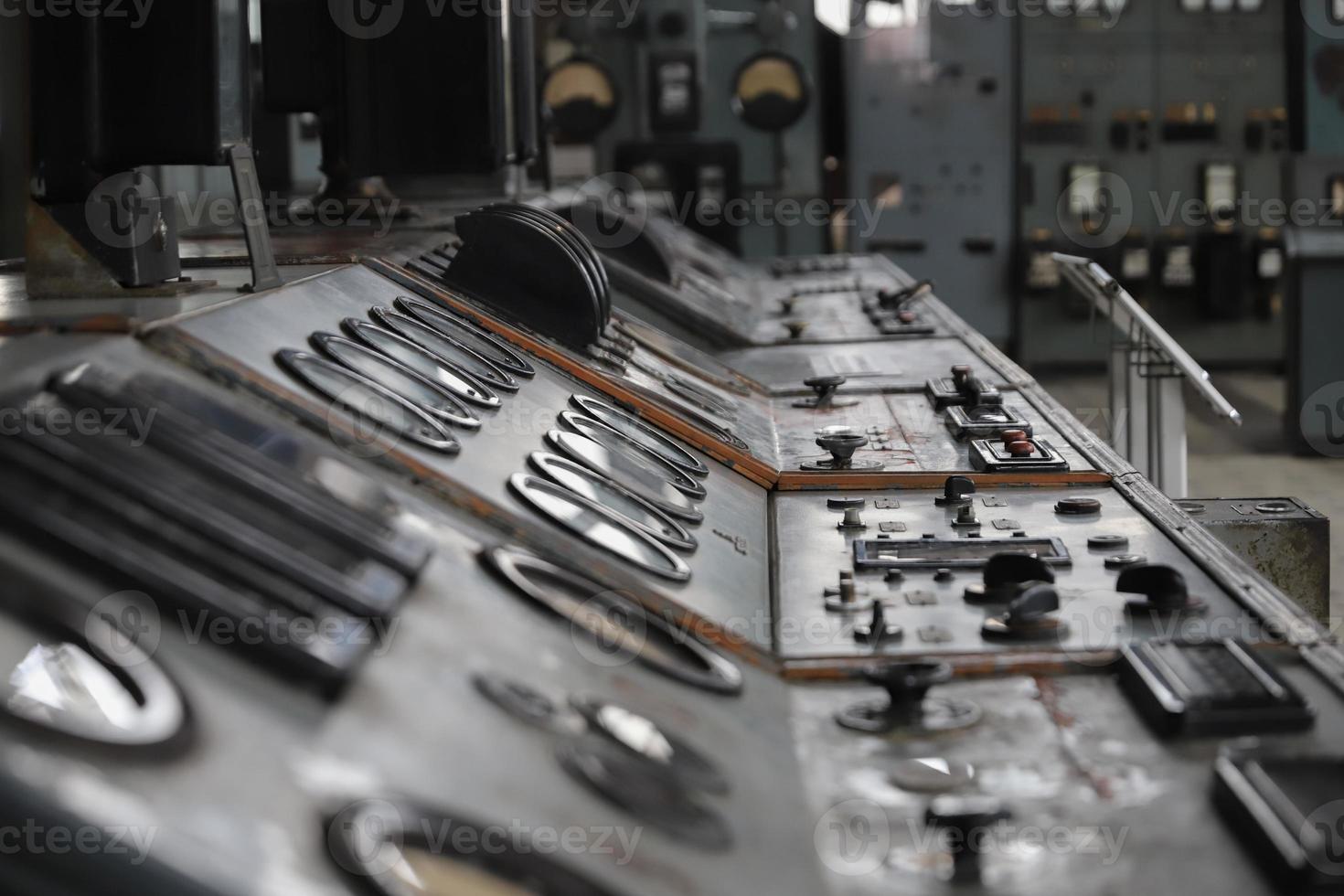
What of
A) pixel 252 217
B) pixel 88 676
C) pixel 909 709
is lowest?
pixel 909 709

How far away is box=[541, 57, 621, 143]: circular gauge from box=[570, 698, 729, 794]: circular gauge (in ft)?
25.9

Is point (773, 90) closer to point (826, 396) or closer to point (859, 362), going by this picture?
point (859, 362)

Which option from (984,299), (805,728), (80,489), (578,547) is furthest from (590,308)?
(984,299)

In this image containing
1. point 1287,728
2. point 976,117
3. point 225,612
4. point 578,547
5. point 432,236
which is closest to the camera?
point 225,612

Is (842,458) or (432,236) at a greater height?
(432,236)

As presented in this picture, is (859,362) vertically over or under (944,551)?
over

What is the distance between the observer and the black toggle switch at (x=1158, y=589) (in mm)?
2090

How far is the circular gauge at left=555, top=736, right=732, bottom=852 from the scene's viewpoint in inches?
55.6

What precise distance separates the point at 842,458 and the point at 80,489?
6.27 ft

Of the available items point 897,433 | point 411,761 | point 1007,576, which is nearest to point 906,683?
point 1007,576

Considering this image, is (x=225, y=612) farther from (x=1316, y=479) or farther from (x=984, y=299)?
(x=984, y=299)

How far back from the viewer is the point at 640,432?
2934 mm

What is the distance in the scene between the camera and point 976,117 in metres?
10.6

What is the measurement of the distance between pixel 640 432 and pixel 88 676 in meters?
1.75
